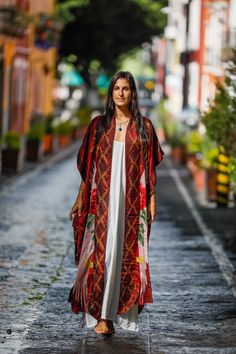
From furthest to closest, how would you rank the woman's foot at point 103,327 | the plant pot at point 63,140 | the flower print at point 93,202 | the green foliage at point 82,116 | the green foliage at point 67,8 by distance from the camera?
the green foliage at point 67,8 → the green foliage at point 82,116 → the plant pot at point 63,140 → the flower print at point 93,202 → the woman's foot at point 103,327

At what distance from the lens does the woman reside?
896cm

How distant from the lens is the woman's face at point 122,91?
9039mm

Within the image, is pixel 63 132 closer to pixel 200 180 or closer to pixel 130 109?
pixel 200 180

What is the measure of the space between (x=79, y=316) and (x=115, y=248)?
120cm

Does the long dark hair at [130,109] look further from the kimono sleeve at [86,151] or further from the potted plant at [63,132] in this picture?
the potted plant at [63,132]

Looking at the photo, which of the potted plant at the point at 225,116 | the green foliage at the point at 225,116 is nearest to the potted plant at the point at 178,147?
the potted plant at the point at 225,116

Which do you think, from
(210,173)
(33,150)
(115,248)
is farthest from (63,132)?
(115,248)

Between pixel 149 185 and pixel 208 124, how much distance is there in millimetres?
6556

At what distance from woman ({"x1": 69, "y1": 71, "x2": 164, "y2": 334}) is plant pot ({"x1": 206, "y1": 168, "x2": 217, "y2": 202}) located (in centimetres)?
1283

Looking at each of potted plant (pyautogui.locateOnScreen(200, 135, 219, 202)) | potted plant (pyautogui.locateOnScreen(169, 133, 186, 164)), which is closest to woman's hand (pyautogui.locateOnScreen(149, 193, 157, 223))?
potted plant (pyautogui.locateOnScreen(200, 135, 219, 202))

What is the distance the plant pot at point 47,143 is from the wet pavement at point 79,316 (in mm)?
15660

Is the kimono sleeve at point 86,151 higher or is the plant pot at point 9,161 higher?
the kimono sleeve at point 86,151

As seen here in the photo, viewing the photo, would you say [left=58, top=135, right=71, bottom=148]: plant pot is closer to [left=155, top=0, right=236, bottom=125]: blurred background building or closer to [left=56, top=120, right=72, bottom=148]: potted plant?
[left=56, top=120, right=72, bottom=148]: potted plant

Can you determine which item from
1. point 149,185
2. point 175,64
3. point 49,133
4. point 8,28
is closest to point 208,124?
point 149,185
